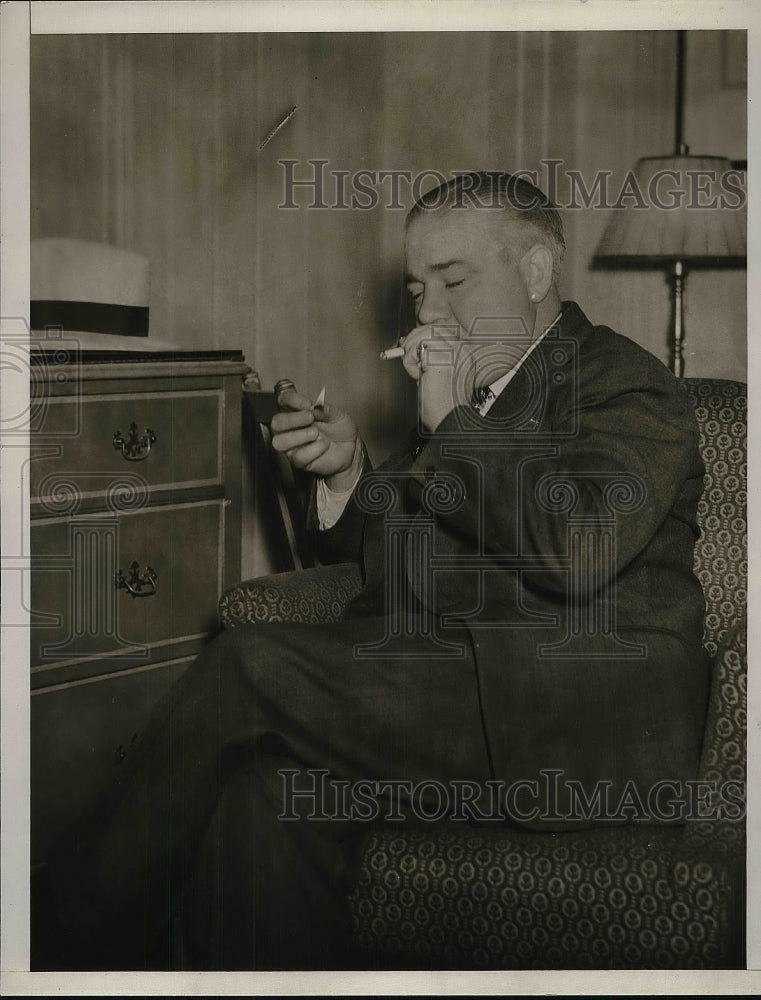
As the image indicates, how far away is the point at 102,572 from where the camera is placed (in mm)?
2051

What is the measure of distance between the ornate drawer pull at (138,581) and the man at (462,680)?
9.1 inches

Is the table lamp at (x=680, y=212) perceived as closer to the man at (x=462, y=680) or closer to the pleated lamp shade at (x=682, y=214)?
the pleated lamp shade at (x=682, y=214)

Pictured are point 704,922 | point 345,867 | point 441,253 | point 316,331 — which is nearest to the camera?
point 704,922

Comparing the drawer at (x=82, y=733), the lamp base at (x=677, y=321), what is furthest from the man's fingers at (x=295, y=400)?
the lamp base at (x=677, y=321)

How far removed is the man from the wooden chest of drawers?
11 cm

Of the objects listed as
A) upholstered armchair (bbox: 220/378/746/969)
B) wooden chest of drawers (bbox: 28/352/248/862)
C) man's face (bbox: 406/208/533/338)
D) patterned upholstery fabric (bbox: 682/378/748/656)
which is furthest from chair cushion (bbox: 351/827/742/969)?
man's face (bbox: 406/208/533/338)

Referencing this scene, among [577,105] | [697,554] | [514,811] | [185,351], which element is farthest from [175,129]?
[514,811]

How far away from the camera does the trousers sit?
1877mm

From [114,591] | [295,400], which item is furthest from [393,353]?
[114,591]

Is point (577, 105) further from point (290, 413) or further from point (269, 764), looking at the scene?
point (269, 764)

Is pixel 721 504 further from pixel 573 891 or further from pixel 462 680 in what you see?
pixel 573 891

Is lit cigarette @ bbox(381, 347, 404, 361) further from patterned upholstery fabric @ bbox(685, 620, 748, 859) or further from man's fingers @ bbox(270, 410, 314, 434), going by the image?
patterned upholstery fabric @ bbox(685, 620, 748, 859)

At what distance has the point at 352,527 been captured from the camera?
2072 millimetres

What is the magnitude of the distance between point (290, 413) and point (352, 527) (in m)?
0.24
